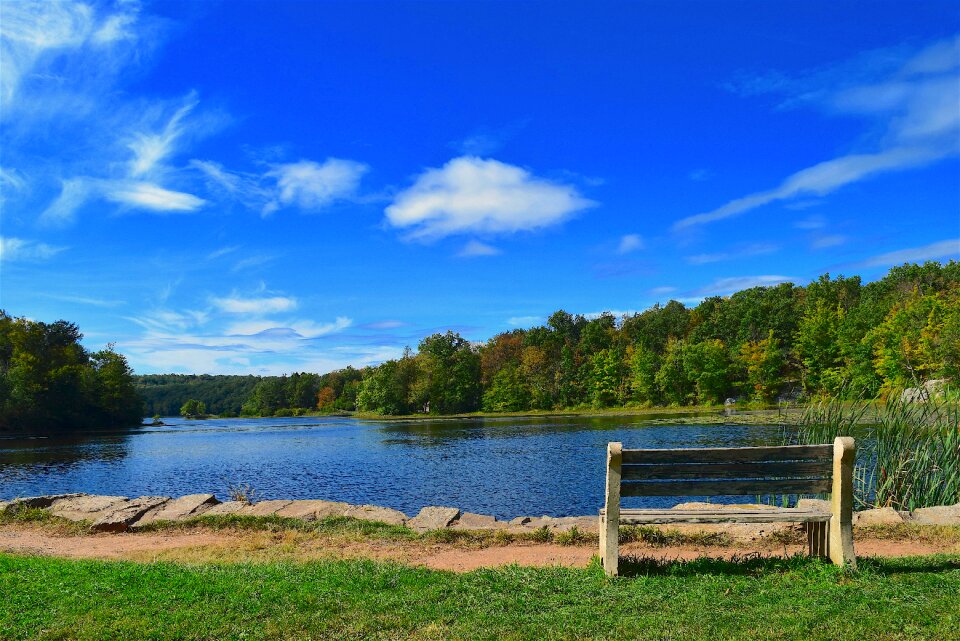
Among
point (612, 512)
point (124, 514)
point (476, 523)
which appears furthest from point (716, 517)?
point (124, 514)

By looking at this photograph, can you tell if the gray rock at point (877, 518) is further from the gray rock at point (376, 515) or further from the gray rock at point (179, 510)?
the gray rock at point (179, 510)

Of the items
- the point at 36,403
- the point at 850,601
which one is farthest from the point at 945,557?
the point at 36,403

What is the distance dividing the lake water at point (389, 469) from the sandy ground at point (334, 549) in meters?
6.36

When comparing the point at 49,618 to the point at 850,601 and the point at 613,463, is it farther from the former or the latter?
the point at 850,601

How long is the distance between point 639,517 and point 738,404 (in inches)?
2517

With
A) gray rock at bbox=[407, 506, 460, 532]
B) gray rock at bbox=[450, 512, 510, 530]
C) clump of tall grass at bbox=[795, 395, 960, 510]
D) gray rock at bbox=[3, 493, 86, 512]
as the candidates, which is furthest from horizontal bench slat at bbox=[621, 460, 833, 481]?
gray rock at bbox=[3, 493, 86, 512]

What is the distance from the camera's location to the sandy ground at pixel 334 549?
7328mm

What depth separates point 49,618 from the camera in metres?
5.11

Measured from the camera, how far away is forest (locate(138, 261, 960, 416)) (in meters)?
53.0

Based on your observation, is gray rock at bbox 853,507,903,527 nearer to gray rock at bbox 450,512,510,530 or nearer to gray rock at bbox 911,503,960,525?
gray rock at bbox 911,503,960,525

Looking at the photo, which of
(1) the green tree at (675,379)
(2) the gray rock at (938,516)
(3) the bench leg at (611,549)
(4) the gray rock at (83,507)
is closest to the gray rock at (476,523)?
(3) the bench leg at (611,549)

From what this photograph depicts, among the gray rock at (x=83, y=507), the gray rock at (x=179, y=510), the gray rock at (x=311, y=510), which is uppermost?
the gray rock at (x=311, y=510)

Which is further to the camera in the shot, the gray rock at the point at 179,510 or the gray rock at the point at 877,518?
the gray rock at the point at 179,510

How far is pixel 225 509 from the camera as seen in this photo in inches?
448
